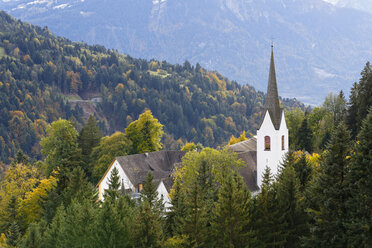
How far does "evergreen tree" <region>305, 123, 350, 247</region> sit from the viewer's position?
1130 inches

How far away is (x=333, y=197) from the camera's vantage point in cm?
2902

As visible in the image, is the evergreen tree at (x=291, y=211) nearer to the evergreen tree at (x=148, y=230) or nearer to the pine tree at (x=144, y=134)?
the evergreen tree at (x=148, y=230)

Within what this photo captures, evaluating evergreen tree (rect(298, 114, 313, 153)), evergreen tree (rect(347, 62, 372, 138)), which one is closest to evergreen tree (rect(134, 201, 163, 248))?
evergreen tree (rect(347, 62, 372, 138))

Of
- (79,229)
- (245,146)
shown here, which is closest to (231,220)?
(79,229)

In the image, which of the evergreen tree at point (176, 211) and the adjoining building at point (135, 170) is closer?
the evergreen tree at point (176, 211)

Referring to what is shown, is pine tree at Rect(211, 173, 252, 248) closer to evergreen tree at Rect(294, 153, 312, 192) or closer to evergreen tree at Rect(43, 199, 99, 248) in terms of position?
evergreen tree at Rect(43, 199, 99, 248)

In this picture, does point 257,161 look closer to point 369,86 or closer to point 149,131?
point 369,86

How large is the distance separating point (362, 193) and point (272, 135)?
31.6m

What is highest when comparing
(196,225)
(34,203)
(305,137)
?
(305,137)

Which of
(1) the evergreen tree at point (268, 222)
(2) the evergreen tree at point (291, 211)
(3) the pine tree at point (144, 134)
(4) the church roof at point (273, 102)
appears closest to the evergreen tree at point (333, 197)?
(1) the evergreen tree at point (268, 222)

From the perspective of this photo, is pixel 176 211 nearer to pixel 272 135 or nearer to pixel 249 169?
pixel 272 135

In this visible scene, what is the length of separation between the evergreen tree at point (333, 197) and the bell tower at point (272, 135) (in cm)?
2862

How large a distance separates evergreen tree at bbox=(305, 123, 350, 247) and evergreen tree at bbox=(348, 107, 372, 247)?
0.65 m

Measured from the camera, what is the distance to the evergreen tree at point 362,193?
26906 mm
